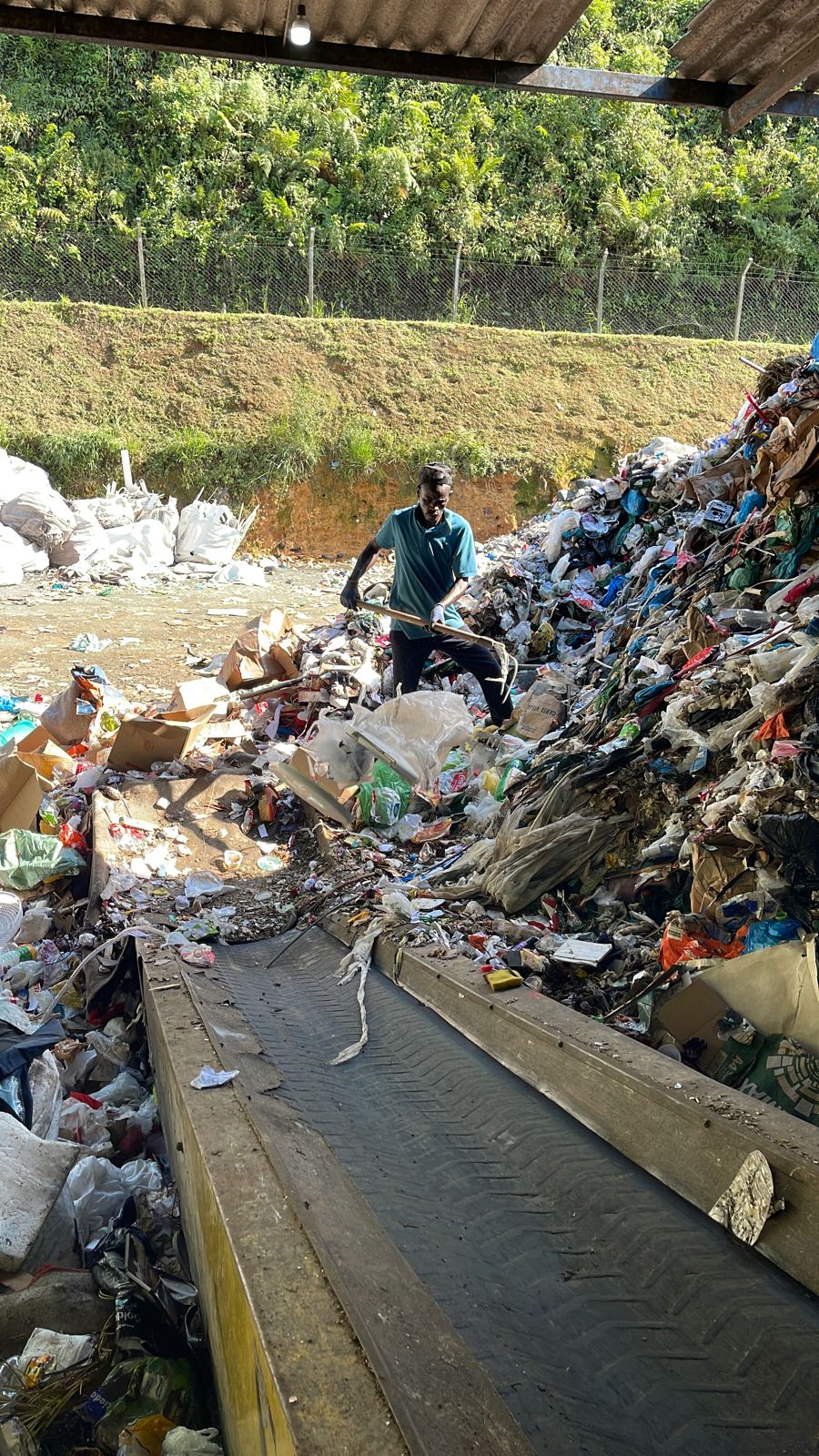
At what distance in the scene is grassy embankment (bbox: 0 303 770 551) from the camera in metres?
15.3

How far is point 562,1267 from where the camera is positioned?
2146mm

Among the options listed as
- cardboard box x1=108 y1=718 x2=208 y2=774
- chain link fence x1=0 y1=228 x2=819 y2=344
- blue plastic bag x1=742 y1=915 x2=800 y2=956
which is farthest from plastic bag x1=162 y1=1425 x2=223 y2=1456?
chain link fence x1=0 y1=228 x2=819 y2=344

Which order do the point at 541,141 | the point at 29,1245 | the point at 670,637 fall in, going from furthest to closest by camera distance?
1. the point at 541,141
2. the point at 670,637
3. the point at 29,1245

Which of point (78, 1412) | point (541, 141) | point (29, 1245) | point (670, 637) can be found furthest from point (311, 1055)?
point (541, 141)

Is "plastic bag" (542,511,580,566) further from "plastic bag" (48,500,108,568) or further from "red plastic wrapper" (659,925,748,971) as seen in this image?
"plastic bag" (48,500,108,568)

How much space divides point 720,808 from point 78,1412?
2.23 metres

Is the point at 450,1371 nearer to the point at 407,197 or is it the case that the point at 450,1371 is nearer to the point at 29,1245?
the point at 29,1245

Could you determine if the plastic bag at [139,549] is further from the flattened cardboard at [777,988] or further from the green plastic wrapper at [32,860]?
the flattened cardboard at [777,988]

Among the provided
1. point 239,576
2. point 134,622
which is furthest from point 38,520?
point 134,622

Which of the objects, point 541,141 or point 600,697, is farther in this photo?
point 541,141

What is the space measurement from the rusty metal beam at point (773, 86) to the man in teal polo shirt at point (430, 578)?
2.50 metres

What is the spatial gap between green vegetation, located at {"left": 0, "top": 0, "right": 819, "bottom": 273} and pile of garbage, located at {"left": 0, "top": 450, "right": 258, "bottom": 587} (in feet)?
22.4

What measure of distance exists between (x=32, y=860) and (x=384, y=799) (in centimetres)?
168

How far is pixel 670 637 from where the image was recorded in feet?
14.8
